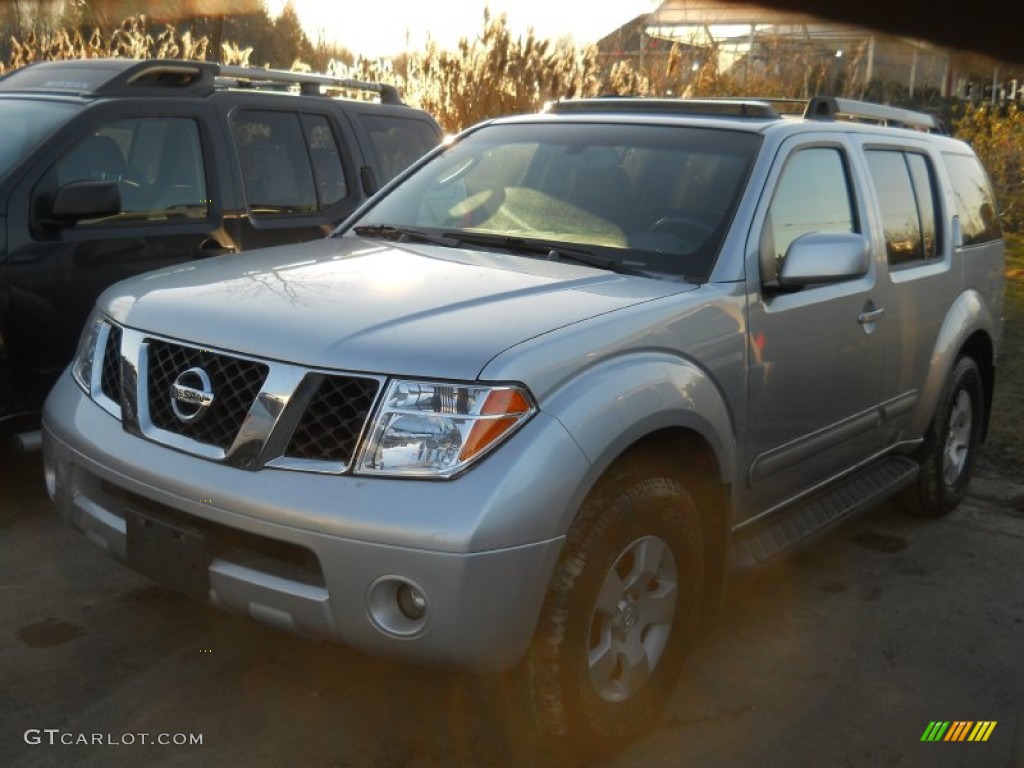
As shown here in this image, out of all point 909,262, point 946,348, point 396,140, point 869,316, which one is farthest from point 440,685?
point 396,140

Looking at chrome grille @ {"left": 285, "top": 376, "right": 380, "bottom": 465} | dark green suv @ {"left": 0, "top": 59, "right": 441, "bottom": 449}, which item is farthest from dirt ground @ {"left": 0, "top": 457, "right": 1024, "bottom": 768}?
dark green suv @ {"left": 0, "top": 59, "right": 441, "bottom": 449}

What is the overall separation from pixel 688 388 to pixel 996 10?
6.13 ft

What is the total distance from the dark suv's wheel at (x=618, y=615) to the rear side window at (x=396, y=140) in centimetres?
385

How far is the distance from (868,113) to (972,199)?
1035mm

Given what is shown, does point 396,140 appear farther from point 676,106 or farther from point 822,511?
point 822,511

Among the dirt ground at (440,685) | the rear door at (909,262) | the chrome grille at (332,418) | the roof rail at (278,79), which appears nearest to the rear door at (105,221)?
the roof rail at (278,79)

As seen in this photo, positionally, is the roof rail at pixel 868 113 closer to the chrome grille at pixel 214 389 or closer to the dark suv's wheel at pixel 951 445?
the dark suv's wheel at pixel 951 445

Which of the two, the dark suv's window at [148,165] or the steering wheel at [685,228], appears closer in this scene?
the steering wheel at [685,228]

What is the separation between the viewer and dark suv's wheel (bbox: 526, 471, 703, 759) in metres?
2.68

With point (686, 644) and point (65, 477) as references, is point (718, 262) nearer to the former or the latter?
point (686, 644)

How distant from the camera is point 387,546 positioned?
8.09ft

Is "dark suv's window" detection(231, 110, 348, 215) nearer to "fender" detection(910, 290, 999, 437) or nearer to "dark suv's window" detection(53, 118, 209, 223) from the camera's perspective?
"dark suv's window" detection(53, 118, 209, 223)

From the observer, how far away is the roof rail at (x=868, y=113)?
4.28m

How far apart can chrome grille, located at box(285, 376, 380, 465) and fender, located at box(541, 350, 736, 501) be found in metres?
0.43
